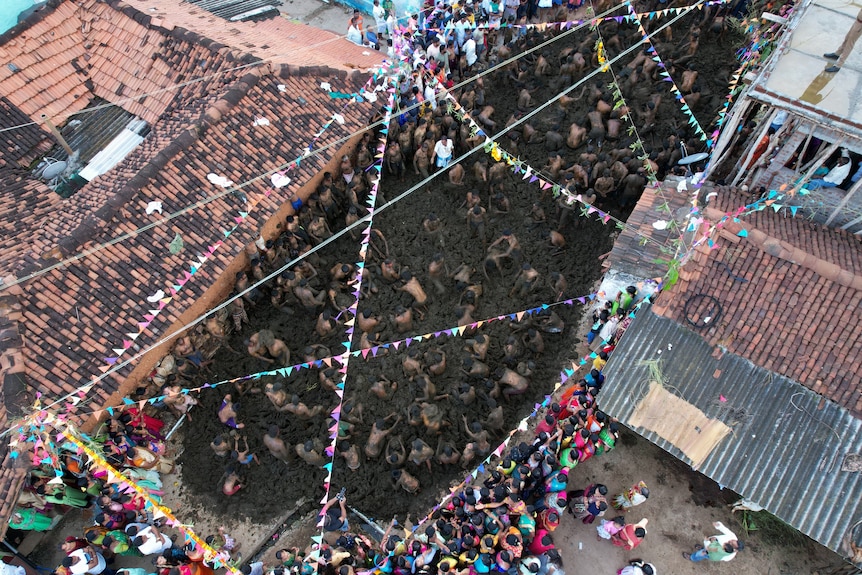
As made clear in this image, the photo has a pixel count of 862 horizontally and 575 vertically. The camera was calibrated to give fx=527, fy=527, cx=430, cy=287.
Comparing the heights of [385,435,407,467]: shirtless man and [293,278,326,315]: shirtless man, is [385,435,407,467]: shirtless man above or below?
below

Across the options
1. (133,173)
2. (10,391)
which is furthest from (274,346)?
(133,173)

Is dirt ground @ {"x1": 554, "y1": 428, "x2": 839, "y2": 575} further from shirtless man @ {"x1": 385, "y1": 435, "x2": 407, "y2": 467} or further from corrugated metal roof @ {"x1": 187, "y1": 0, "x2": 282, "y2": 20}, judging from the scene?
corrugated metal roof @ {"x1": 187, "y1": 0, "x2": 282, "y2": 20}

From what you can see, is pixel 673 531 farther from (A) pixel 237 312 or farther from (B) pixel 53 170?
(B) pixel 53 170

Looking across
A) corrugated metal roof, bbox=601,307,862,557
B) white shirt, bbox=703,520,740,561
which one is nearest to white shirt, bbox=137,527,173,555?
corrugated metal roof, bbox=601,307,862,557

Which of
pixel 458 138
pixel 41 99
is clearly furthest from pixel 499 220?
pixel 41 99

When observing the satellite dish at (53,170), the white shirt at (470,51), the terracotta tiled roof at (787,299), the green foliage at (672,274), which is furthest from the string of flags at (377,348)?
the white shirt at (470,51)

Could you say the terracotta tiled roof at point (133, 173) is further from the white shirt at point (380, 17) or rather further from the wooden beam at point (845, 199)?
the wooden beam at point (845, 199)

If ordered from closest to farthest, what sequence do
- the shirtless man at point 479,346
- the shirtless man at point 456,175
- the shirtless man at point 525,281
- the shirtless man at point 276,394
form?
the shirtless man at point 276,394, the shirtless man at point 479,346, the shirtless man at point 525,281, the shirtless man at point 456,175
